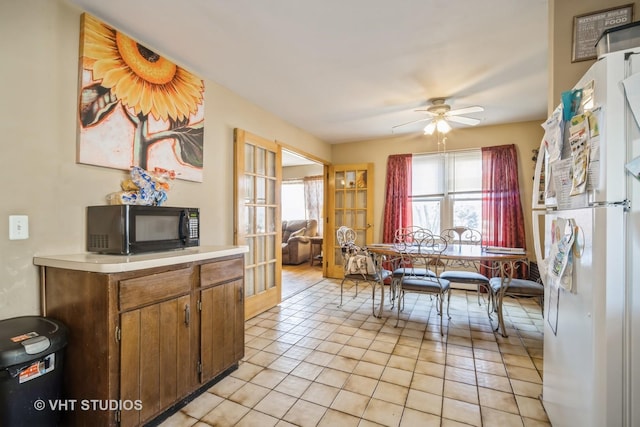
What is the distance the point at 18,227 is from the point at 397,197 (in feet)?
14.4

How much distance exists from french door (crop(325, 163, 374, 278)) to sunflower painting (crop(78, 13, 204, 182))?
3.03 m

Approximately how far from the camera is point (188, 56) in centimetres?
228

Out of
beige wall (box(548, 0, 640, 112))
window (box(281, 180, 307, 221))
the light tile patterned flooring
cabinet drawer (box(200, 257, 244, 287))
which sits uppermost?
beige wall (box(548, 0, 640, 112))

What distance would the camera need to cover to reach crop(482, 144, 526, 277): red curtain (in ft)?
12.9

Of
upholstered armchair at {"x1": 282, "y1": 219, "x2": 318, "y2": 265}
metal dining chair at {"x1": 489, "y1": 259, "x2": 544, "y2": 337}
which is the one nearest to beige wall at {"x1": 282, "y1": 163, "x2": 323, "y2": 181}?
upholstered armchair at {"x1": 282, "y1": 219, "x2": 318, "y2": 265}

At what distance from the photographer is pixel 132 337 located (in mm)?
1373

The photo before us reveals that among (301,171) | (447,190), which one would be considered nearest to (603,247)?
(447,190)

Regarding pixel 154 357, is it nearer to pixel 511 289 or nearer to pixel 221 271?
pixel 221 271

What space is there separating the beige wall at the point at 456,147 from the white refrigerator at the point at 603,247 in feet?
10.7

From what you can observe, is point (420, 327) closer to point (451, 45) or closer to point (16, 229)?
point (451, 45)

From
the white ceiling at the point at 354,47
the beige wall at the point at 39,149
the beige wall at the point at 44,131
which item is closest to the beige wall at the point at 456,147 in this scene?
the white ceiling at the point at 354,47

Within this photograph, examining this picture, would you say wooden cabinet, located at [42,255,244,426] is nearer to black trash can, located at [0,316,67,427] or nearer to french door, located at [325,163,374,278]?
black trash can, located at [0,316,67,427]

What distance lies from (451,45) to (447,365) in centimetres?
250

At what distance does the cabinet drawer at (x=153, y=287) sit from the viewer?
1.35 m
